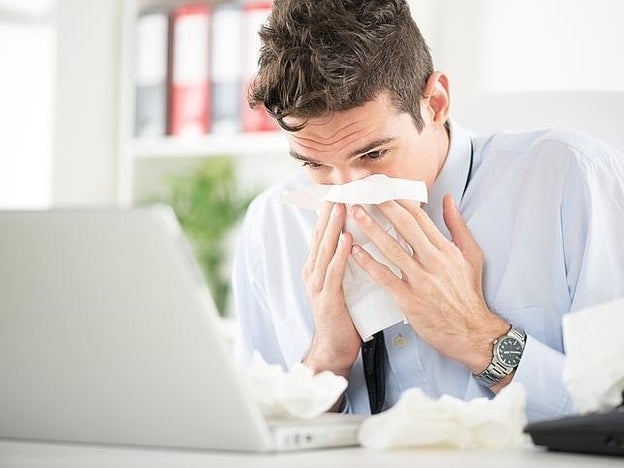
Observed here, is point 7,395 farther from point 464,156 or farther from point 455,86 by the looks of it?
point 455,86

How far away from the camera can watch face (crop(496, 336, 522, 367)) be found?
1263 millimetres

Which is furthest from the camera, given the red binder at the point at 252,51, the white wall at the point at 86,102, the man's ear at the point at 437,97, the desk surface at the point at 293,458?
the white wall at the point at 86,102

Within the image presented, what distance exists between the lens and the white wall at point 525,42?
2.25m

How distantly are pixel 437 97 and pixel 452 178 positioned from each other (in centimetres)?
12

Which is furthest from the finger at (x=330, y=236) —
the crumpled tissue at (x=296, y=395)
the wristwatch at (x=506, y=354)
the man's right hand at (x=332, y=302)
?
the crumpled tissue at (x=296, y=395)

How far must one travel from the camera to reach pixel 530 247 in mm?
1395

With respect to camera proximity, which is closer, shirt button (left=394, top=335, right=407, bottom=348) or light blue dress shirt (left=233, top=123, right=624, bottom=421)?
light blue dress shirt (left=233, top=123, right=624, bottom=421)

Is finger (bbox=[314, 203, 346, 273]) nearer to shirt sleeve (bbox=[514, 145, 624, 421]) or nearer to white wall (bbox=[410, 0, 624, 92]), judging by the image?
shirt sleeve (bbox=[514, 145, 624, 421])

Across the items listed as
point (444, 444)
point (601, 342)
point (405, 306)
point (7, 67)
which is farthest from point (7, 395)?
point (7, 67)

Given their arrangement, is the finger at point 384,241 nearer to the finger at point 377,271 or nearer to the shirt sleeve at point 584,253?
the finger at point 377,271

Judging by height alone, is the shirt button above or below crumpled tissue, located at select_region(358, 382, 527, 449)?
below

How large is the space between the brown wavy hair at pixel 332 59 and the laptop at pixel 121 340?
0.64 meters

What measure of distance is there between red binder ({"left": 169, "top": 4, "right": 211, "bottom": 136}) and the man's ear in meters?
1.22

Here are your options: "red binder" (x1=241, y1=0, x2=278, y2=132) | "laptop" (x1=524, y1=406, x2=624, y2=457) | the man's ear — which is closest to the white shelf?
"red binder" (x1=241, y1=0, x2=278, y2=132)
